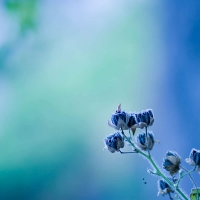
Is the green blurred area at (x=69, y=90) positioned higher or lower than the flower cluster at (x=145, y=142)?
higher

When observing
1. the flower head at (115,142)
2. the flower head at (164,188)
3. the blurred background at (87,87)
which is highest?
the blurred background at (87,87)

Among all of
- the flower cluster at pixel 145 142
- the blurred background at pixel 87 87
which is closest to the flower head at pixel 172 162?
the flower cluster at pixel 145 142

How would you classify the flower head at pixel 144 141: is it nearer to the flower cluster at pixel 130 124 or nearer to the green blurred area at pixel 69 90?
the flower cluster at pixel 130 124

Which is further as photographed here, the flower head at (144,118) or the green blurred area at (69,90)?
the green blurred area at (69,90)

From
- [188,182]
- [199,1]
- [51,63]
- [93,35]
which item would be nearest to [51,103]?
[51,63]

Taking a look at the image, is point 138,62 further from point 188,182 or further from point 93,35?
point 188,182

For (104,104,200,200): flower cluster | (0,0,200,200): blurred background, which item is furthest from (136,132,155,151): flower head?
(0,0,200,200): blurred background

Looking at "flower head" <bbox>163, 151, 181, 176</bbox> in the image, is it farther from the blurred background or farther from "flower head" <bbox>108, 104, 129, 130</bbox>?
the blurred background
